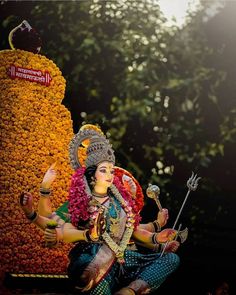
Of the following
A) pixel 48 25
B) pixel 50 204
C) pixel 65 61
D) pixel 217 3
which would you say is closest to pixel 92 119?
pixel 65 61

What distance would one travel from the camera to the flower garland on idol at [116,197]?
757 centimetres

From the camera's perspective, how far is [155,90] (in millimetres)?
10352

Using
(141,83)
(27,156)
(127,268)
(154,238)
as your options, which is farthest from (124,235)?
(141,83)

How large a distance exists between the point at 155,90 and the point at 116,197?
116 inches

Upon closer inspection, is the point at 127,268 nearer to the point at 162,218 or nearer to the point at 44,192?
the point at 162,218

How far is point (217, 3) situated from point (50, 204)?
17.7ft

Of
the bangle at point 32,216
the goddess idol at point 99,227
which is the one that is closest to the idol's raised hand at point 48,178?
the goddess idol at point 99,227

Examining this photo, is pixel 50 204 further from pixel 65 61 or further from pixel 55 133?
pixel 65 61

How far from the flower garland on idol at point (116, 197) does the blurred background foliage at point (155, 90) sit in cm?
151

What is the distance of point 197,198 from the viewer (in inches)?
405

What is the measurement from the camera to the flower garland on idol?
24.8 ft

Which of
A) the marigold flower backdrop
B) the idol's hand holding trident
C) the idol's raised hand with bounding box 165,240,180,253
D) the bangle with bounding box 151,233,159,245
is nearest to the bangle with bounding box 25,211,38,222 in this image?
the marigold flower backdrop

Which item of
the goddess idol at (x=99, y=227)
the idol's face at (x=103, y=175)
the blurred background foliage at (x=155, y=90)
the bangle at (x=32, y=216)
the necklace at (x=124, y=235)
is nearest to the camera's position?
the bangle at (x=32, y=216)

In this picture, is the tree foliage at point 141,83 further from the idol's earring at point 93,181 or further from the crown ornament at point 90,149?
the idol's earring at point 93,181
